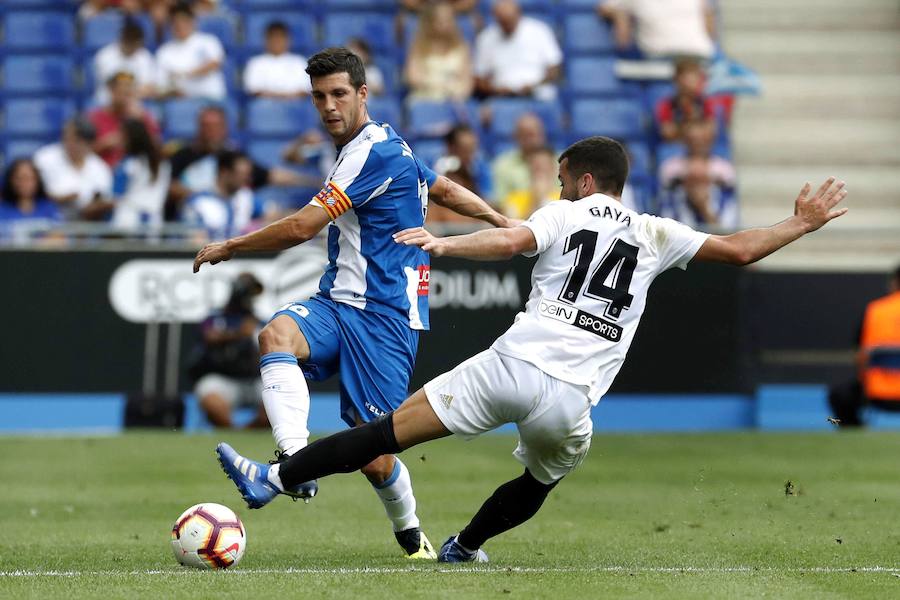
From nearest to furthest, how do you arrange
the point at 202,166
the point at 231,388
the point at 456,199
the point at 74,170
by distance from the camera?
the point at 456,199 < the point at 231,388 < the point at 202,166 < the point at 74,170

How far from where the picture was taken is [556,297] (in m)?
6.48

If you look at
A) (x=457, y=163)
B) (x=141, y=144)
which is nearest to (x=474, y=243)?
(x=457, y=163)

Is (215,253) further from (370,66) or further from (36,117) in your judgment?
(36,117)

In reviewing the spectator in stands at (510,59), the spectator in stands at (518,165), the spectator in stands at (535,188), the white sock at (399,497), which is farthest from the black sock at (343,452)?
the spectator in stands at (510,59)

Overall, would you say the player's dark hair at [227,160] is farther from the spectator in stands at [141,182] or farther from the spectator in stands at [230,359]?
the spectator in stands at [230,359]

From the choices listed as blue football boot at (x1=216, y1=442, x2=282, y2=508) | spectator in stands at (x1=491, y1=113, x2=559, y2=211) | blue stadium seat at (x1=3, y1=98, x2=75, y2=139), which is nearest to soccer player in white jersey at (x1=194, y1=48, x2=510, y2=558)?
blue football boot at (x1=216, y1=442, x2=282, y2=508)

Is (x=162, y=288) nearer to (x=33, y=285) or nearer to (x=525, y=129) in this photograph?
(x=33, y=285)

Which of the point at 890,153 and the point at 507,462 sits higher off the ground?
the point at 890,153

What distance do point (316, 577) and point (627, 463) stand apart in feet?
21.3

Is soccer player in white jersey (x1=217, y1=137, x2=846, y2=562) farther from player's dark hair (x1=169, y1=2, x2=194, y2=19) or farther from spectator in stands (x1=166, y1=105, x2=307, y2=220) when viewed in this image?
player's dark hair (x1=169, y1=2, x2=194, y2=19)

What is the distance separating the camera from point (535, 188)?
1619cm

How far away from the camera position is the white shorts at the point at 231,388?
1504 centimetres

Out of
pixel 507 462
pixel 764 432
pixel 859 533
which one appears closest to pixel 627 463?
pixel 507 462

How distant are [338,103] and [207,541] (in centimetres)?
216
